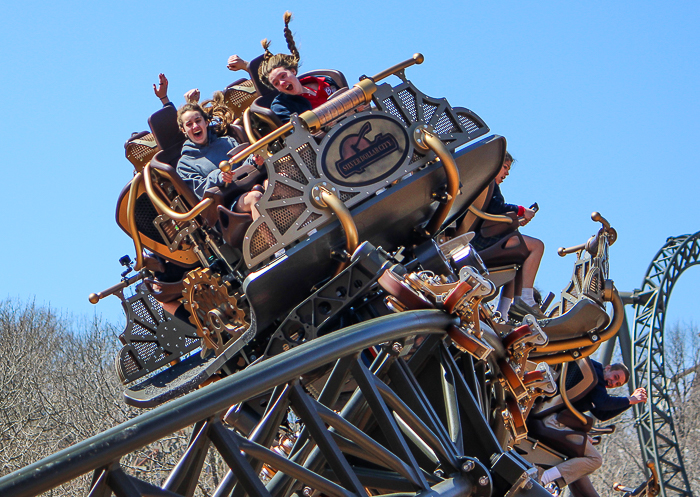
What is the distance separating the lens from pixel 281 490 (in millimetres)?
4125

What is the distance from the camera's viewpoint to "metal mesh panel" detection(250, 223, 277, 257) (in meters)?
5.39

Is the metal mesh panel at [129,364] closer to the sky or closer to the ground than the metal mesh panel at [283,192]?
closer to the ground

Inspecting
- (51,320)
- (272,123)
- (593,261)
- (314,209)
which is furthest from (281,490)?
→ (51,320)

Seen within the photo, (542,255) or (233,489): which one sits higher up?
(233,489)

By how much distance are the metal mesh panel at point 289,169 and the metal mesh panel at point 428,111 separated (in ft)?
3.36

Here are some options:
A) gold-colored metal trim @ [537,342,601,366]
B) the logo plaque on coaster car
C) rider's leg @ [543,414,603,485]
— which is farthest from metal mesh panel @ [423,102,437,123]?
rider's leg @ [543,414,603,485]

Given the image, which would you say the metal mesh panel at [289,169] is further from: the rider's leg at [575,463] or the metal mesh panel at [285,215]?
the rider's leg at [575,463]

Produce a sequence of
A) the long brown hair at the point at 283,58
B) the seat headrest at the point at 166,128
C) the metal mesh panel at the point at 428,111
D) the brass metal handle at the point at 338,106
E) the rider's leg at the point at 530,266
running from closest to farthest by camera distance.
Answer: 1. the brass metal handle at the point at 338,106
2. the metal mesh panel at the point at 428,111
3. the long brown hair at the point at 283,58
4. the seat headrest at the point at 166,128
5. the rider's leg at the point at 530,266

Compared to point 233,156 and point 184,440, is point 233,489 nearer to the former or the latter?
point 233,156

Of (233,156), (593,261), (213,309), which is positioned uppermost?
(233,156)

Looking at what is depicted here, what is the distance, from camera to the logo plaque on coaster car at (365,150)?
554 centimetres

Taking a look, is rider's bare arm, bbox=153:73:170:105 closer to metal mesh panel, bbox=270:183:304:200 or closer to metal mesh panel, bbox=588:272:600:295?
metal mesh panel, bbox=270:183:304:200

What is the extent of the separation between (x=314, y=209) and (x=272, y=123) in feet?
3.09

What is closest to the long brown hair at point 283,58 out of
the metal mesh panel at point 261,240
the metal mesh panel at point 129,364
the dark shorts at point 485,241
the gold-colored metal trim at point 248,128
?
the gold-colored metal trim at point 248,128
